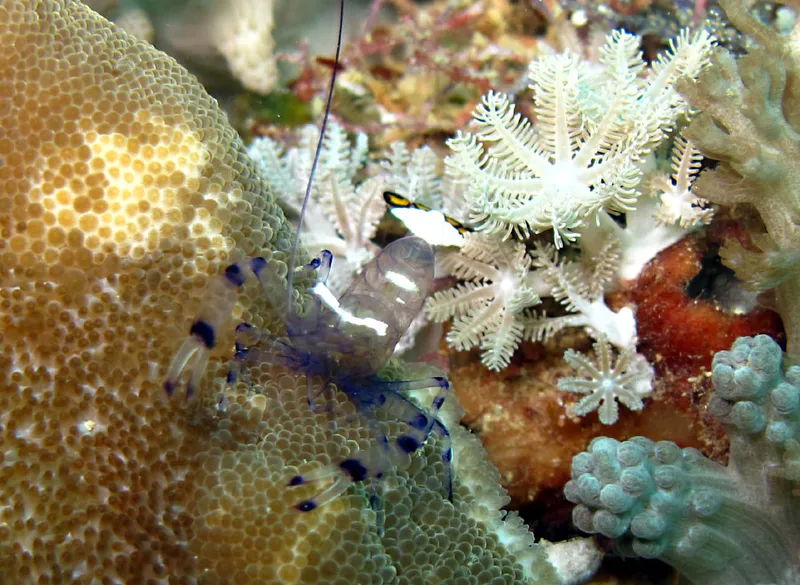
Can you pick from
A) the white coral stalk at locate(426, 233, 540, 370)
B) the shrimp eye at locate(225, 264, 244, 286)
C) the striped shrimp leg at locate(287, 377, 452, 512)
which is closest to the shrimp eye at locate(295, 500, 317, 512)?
the striped shrimp leg at locate(287, 377, 452, 512)

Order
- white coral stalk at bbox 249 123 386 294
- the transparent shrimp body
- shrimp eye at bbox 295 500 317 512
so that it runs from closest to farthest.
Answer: shrimp eye at bbox 295 500 317 512, the transparent shrimp body, white coral stalk at bbox 249 123 386 294

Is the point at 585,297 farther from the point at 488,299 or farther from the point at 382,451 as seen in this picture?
the point at 382,451

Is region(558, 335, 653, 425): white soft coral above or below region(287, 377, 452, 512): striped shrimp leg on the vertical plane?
below

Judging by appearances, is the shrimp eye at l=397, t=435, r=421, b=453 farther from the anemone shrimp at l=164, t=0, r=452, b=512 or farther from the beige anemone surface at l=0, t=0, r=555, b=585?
the beige anemone surface at l=0, t=0, r=555, b=585

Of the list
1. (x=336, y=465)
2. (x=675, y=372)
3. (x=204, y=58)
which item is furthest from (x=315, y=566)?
(x=204, y=58)

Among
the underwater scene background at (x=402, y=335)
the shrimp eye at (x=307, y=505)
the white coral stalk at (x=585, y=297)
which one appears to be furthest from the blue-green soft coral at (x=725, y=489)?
the shrimp eye at (x=307, y=505)

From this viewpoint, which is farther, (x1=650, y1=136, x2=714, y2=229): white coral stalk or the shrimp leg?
(x1=650, y1=136, x2=714, y2=229): white coral stalk

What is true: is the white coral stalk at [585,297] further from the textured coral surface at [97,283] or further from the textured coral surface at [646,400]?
the textured coral surface at [97,283]

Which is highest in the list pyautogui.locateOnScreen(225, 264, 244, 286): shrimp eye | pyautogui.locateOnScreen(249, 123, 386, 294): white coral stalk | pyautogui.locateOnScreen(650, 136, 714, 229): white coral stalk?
pyautogui.locateOnScreen(650, 136, 714, 229): white coral stalk
